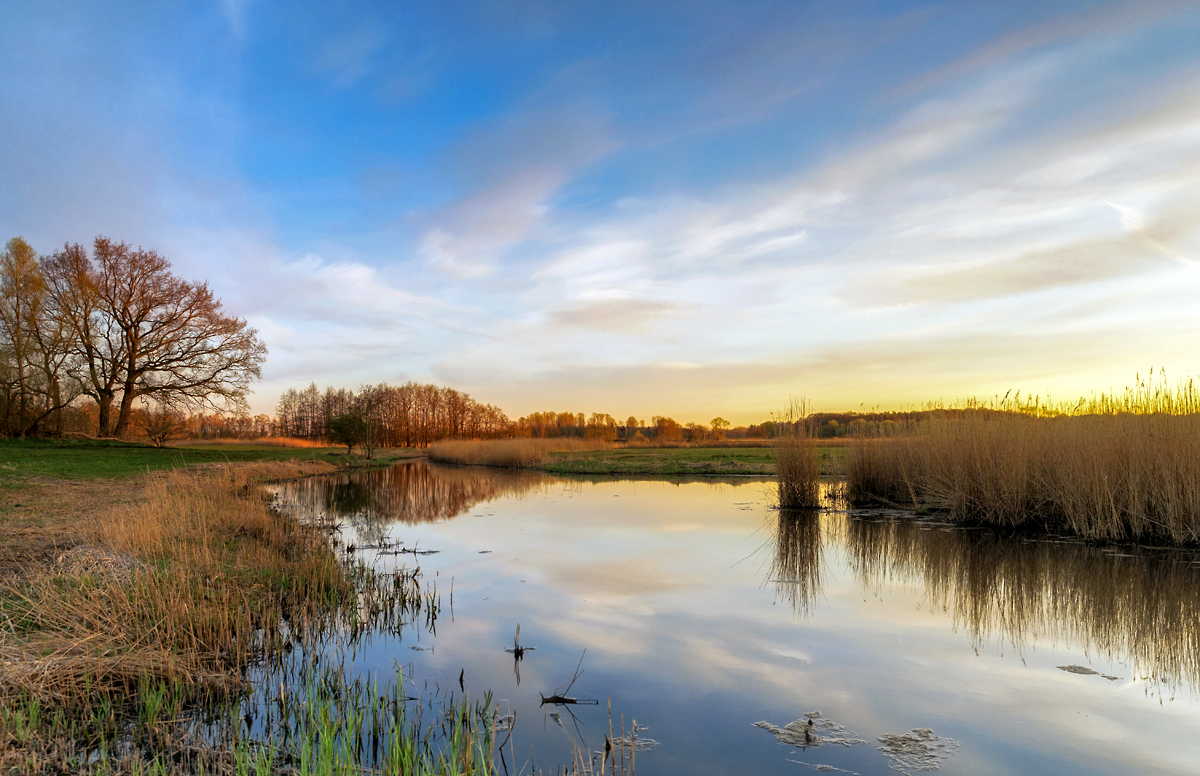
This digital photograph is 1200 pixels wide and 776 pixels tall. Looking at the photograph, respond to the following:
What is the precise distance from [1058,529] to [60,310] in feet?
122

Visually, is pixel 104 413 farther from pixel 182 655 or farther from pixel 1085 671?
pixel 1085 671

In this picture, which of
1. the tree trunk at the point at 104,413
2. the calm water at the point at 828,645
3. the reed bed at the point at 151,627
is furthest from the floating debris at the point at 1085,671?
the tree trunk at the point at 104,413

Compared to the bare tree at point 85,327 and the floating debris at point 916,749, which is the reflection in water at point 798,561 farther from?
the bare tree at point 85,327

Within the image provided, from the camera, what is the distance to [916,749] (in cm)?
375

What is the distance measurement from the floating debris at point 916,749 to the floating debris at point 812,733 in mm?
184

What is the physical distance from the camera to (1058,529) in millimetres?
10641

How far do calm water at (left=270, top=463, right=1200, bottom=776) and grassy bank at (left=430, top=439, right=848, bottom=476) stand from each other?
7599mm

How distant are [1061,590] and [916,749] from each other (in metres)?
Answer: 4.68

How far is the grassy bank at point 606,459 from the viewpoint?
87.0ft

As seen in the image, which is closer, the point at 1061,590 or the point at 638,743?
the point at 638,743

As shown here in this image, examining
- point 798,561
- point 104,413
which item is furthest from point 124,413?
point 798,561

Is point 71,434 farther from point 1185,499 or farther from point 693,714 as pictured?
point 1185,499

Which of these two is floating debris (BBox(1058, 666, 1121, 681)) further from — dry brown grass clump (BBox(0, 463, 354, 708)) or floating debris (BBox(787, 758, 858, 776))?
dry brown grass clump (BBox(0, 463, 354, 708))

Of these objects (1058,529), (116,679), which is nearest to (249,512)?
(116,679)
